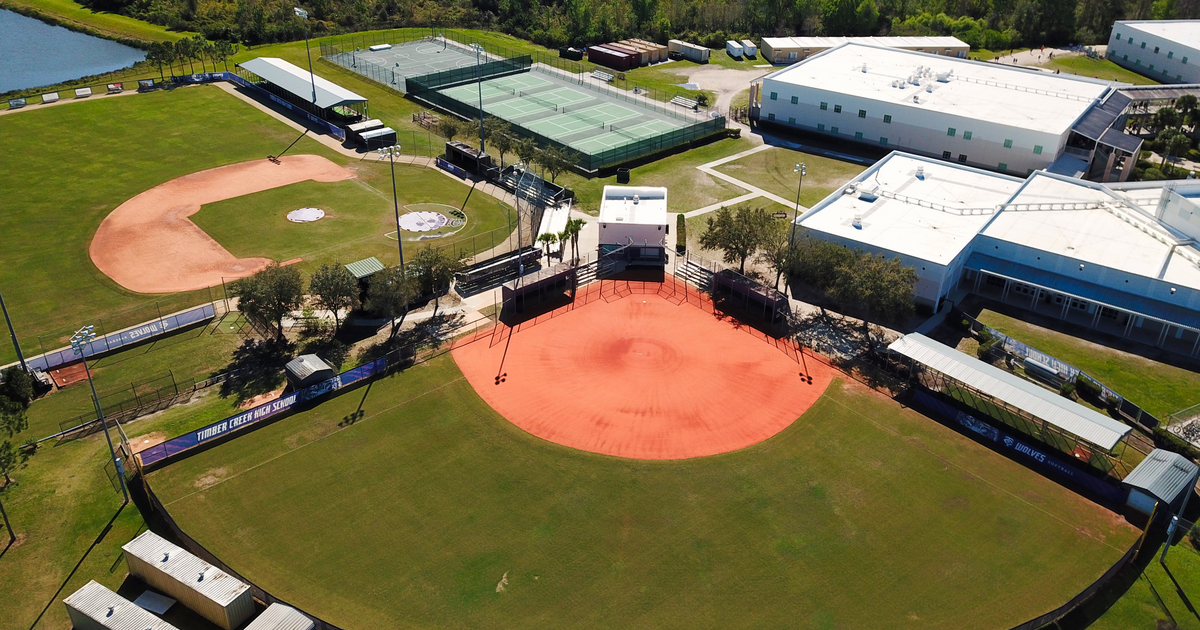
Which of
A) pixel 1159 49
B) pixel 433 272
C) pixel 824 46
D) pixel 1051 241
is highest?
pixel 1159 49

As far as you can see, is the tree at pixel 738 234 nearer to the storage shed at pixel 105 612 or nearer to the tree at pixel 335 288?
the tree at pixel 335 288

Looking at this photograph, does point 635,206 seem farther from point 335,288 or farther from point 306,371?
point 306,371

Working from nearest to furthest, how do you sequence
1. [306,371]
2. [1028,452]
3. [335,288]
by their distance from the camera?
[1028,452]
[306,371]
[335,288]

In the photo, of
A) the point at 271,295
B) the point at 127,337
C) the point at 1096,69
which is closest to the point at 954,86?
the point at 1096,69

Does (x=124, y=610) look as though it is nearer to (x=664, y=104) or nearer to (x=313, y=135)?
(x=313, y=135)

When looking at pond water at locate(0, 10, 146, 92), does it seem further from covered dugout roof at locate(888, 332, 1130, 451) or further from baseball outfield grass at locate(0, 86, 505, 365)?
covered dugout roof at locate(888, 332, 1130, 451)
